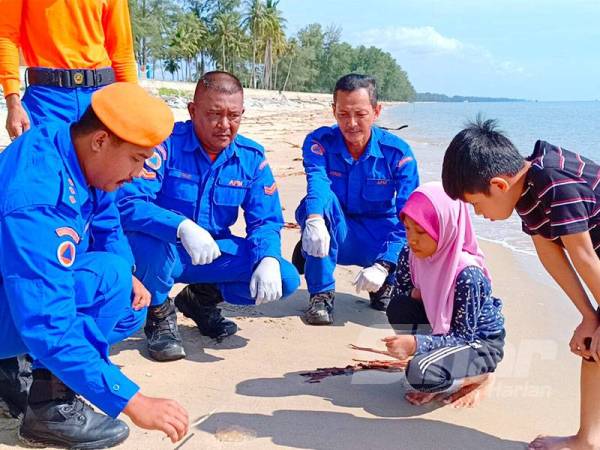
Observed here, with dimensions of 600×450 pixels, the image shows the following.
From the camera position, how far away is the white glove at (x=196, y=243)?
2.69 m

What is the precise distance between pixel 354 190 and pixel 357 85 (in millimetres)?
594

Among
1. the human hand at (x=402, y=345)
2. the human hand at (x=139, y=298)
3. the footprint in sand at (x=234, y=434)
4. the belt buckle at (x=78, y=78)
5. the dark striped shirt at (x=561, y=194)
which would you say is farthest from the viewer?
the belt buckle at (x=78, y=78)

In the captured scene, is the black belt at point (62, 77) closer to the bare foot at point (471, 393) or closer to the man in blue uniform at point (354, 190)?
the man in blue uniform at point (354, 190)

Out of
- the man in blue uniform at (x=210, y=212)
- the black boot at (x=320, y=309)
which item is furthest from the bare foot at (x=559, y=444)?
the black boot at (x=320, y=309)

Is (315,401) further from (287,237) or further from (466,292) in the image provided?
(287,237)

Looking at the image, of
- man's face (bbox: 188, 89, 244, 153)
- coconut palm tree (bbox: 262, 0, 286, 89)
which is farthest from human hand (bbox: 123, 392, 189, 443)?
coconut palm tree (bbox: 262, 0, 286, 89)

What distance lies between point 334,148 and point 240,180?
80 cm

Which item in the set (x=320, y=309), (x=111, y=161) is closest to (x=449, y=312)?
(x=320, y=309)

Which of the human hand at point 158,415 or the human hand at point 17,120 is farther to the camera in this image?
the human hand at point 17,120

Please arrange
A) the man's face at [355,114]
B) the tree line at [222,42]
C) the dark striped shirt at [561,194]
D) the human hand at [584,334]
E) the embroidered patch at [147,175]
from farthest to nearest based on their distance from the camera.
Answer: the tree line at [222,42] < the man's face at [355,114] < the embroidered patch at [147,175] < the human hand at [584,334] < the dark striped shirt at [561,194]

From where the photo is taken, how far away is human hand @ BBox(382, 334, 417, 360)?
2.20m

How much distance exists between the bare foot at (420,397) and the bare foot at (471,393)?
0.05m

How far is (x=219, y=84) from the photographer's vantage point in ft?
9.71

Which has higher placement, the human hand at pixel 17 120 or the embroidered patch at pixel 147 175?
the human hand at pixel 17 120
